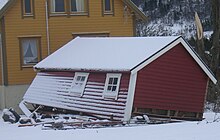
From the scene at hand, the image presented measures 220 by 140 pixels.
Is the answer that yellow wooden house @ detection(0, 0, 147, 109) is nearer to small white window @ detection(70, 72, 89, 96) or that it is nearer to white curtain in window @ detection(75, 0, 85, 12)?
white curtain in window @ detection(75, 0, 85, 12)

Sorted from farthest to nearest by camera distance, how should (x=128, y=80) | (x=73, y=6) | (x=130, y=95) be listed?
(x=73, y=6) < (x=128, y=80) < (x=130, y=95)

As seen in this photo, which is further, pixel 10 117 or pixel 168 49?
pixel 168 49

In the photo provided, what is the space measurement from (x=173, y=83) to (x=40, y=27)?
9243mm

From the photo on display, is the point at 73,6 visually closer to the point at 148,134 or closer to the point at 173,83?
the point at 173,83

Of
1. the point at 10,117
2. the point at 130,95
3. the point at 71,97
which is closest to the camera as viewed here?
the point at 130,95

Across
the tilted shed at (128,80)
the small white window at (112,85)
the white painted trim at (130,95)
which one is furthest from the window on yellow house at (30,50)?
the white painted trim at (130,95)

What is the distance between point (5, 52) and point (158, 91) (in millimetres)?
9584

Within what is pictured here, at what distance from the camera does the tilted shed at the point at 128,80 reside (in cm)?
2194

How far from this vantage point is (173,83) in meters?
23.3

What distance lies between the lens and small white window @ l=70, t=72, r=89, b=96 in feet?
77.5

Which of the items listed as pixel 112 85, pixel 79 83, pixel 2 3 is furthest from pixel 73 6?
pixel 112 85

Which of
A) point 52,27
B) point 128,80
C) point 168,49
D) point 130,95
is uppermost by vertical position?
point 52,27

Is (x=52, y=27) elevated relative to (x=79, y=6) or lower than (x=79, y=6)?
lower

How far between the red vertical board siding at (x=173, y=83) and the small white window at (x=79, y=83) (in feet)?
8.82
